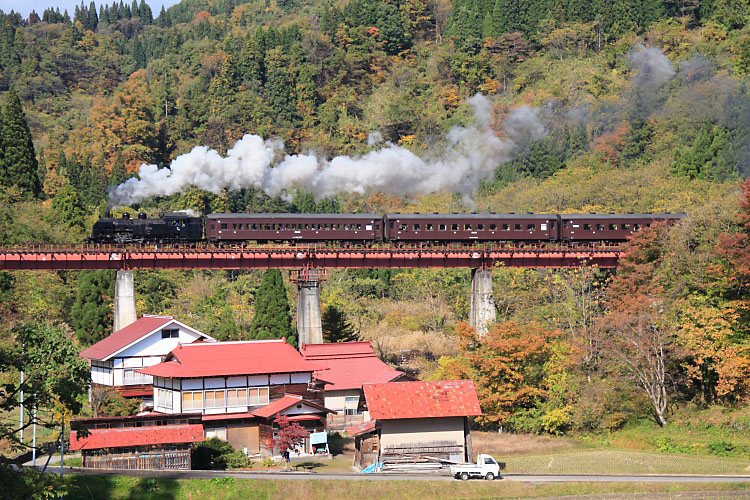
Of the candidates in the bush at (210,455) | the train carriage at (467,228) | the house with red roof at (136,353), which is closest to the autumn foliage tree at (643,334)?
the train carriage at (467,228)

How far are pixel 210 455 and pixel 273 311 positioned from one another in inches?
822

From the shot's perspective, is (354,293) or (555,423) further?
(354,293)

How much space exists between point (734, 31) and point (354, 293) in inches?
2605

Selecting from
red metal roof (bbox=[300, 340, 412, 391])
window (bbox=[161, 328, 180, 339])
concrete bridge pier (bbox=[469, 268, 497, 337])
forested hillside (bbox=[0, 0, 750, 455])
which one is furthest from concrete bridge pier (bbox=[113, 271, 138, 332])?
concrete bridge pier (bbox=[469, 268, 497, 337])

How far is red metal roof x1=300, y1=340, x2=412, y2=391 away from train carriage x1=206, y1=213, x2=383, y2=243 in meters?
12.8

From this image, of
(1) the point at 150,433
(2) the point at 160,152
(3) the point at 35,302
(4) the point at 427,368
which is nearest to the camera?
(1) the point at 150,433

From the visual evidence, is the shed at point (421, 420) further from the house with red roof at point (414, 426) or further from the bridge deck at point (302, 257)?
the bridge deck at point (302, 257)

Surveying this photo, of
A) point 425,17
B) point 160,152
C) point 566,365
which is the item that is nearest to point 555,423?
point 566,365

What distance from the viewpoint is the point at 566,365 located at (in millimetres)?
54656

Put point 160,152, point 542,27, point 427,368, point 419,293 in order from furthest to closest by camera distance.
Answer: point 542,27 < point 160,152 < point 419,293 < point 427,368

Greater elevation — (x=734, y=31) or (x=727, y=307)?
(x=734, y=31)

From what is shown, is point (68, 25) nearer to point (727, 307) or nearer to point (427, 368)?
point (427, 368)

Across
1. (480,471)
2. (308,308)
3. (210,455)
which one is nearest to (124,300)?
(308,308)

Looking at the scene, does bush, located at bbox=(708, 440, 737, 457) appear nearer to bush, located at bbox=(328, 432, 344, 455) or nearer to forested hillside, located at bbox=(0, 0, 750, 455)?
forested hillside, located at bbox=(0, 0, 750, 455)
